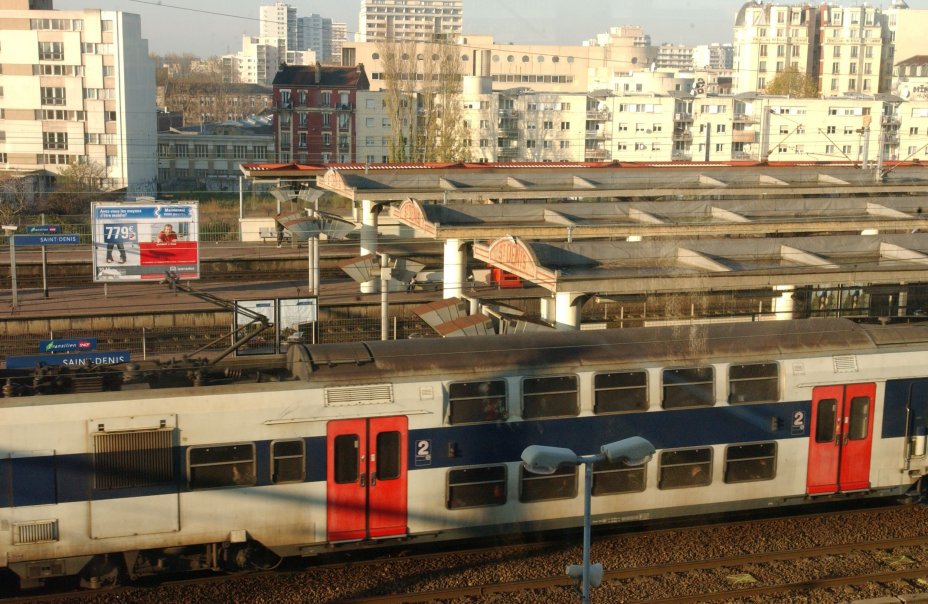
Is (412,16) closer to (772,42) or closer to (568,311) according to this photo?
(772,42)

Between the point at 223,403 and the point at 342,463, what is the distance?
4.22ft

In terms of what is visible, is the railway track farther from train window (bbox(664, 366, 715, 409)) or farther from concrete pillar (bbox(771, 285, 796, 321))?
concrete pillar (bbox(771, 285, 796, 321))

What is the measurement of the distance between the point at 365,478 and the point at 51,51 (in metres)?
52.1

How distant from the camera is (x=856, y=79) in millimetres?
93688

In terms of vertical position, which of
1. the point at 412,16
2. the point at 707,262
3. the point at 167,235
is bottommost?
the point at 167,235

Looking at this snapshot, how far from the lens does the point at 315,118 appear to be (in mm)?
62844

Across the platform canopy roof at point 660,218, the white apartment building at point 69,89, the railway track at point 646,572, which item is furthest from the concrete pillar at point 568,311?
the white apartment building at point 69,89

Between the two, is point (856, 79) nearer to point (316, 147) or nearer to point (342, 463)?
point (316, 147)

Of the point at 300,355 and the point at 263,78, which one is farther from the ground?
the point at 263,78

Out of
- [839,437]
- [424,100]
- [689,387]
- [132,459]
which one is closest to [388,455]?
[132,459]

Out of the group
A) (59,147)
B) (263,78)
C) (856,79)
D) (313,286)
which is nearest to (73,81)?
(59,147)

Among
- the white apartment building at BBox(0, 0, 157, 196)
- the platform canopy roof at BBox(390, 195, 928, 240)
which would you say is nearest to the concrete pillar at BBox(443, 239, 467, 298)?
the platform canopy roof at BBox(390, 195, 928, 240)

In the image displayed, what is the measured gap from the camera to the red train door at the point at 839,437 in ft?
37.2

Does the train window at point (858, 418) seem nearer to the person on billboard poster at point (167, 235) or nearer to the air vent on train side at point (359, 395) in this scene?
the air vent on train side at point (359, 395)
